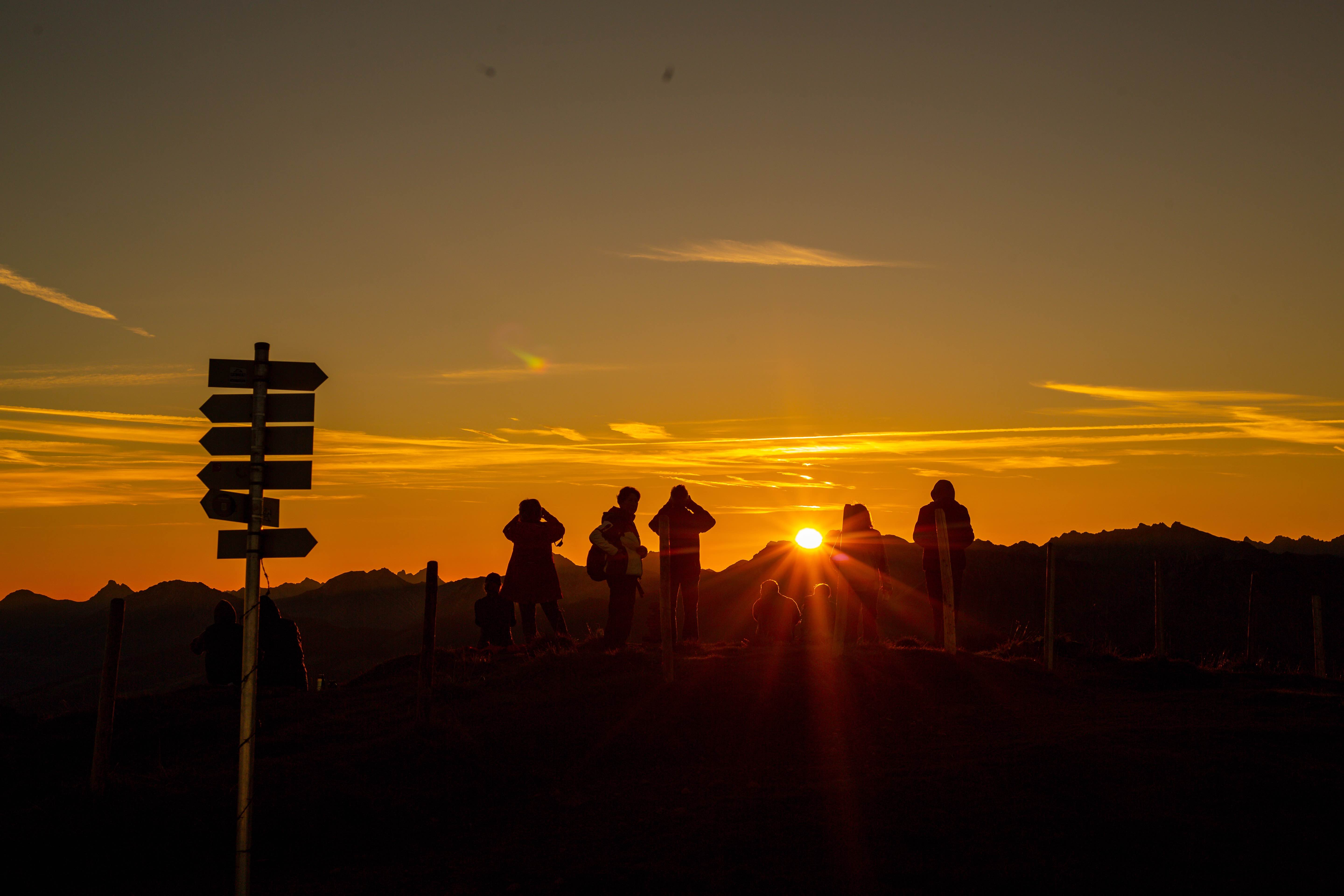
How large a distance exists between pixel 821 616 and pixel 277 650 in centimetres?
773

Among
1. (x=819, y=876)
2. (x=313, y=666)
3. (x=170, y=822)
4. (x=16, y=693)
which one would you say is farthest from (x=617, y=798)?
(x=16, y=693)

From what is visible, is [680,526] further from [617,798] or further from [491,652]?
[617,798]

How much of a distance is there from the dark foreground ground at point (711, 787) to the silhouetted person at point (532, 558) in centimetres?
148

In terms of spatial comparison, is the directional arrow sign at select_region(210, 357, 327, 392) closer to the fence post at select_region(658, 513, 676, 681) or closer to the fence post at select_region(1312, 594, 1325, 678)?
the fence post at select_region(658, 513, 676, 681)

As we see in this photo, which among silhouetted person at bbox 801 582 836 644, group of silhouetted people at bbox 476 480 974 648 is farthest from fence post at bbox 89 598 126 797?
silhouetted person at bbox 801 582 836 644

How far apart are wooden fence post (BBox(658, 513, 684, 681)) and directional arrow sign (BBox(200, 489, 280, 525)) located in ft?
21.2

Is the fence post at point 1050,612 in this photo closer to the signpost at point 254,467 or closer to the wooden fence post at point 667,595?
the wooden fence post at point 667,595

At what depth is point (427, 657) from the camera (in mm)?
11844

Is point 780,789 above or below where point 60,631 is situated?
above

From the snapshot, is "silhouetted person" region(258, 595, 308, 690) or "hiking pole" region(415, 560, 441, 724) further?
"silhouetted person" region(258, 595, 308, 690)

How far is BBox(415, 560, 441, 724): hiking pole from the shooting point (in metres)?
11.8

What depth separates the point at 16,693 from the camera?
252 ft

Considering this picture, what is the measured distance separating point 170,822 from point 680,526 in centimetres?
717

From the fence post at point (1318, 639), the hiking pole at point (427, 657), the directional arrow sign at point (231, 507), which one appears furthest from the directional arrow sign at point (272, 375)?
the fence post at point (1318, 639)
